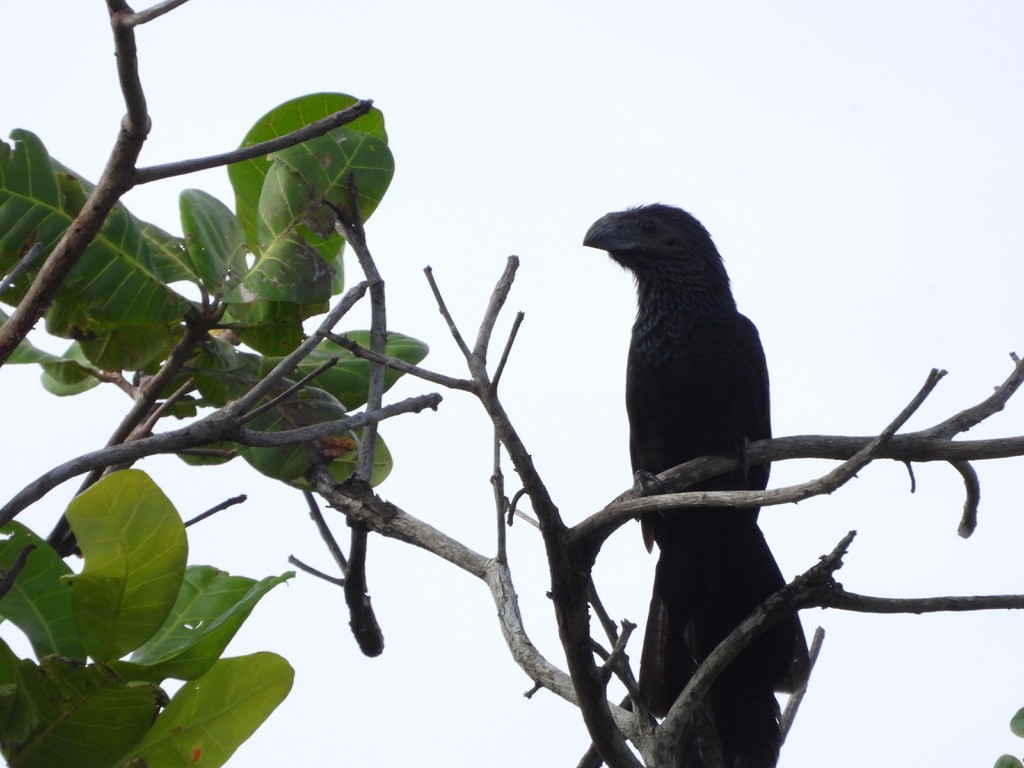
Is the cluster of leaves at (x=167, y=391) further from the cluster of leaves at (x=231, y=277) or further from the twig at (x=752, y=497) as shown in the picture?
the twig at (x=752, y=497)

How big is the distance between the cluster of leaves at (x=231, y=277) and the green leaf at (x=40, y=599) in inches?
26.6

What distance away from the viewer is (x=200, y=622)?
167 cm

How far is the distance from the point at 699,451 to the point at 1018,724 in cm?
170

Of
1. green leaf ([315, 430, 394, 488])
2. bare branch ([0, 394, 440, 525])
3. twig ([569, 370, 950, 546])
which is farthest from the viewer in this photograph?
green leaf ([315, 430, 394, 488])

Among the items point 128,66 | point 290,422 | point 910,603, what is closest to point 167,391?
point 290,422

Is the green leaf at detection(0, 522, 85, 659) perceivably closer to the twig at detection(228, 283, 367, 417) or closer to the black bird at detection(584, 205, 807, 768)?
the twig at detection(228, 283, 367, 417)

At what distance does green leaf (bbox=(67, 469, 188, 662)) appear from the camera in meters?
1.38

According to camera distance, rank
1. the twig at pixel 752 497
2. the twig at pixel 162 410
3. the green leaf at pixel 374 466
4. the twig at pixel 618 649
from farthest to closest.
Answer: the green leaf at pixel 374 466 < the twig at pixel 162 410 < the twig at pixel 618 649 < the twig at pixel 752 497

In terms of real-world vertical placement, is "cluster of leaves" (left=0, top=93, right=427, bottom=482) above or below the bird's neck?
below

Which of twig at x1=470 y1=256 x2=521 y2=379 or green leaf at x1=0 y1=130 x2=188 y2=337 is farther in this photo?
twig at x1=470 y1=256 x2=521 y2=379

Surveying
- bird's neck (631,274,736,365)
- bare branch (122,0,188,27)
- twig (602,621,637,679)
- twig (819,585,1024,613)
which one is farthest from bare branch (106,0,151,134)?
bird's neck (631,274,736,365)

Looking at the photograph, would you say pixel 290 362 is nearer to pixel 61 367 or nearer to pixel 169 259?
pixel 169 259

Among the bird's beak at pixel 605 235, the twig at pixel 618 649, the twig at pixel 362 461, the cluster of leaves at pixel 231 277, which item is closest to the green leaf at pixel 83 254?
the cluster of leaves at pixel 231 277

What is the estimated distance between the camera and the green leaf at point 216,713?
1.48 metres
